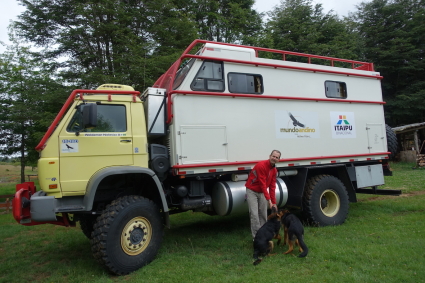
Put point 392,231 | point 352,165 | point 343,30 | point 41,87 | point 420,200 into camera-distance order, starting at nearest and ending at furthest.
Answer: point 392,231 → point 352,165 → point 420,200 → point 41,87 → point 343,30

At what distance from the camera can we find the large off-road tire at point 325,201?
7.18 metres

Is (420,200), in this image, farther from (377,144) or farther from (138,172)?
(138,172)

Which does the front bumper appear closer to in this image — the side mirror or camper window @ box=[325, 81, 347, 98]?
the side mirror

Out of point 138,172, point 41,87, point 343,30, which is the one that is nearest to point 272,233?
point 138,172

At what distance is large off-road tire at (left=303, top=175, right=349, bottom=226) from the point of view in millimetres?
7184

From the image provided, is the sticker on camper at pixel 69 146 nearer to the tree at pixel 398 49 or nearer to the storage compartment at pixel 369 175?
the storage compartment at pixel 369 175

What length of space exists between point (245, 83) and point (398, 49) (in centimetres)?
2839

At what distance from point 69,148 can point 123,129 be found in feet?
3.00

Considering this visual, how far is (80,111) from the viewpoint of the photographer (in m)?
5.11

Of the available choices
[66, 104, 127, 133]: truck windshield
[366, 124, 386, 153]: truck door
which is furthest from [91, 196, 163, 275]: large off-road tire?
[366, 124, 386, 153]: truck door

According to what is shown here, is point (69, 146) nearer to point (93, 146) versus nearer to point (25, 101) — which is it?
point (93, 146)

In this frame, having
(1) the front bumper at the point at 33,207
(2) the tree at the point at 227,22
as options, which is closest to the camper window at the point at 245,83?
(1) the front bumper at the point at 33,207

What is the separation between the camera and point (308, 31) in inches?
933

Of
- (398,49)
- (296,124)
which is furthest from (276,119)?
(398,49)
